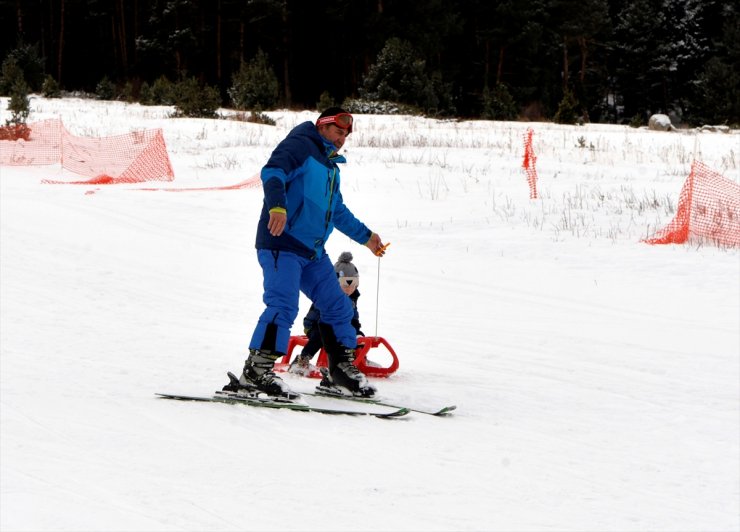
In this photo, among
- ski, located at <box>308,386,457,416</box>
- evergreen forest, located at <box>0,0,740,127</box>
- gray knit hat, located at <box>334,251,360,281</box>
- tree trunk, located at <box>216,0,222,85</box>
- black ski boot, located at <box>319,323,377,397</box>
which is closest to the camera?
ski, located at <box>308,386,457,416</box>

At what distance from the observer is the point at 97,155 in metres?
19.4

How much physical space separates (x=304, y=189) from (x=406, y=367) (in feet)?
7.20

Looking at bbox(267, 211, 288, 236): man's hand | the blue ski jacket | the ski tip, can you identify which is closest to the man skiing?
the blue ski jacket

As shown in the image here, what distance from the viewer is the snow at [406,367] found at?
406 centimetres

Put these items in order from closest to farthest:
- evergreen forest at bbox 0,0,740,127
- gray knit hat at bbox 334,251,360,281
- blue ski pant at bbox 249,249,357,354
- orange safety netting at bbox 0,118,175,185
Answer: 1. blue ski pant at bbox 249,249,357,354
2. gray knit hat at bbox 334,251,360,281
3. orange safety netting at bbox 0,118,175,185
4. evergreen forest at bbox 0,0,740,127

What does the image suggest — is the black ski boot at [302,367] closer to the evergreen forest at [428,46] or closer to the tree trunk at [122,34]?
the evergreen forest at [428,46]

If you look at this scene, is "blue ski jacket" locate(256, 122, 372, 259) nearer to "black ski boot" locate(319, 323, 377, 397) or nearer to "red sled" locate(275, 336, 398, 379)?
"black ski boot" locate(319, 323, 377, 397)

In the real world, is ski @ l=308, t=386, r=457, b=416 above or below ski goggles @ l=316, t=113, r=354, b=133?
below

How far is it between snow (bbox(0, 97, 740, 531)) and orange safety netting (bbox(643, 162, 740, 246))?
308 millimetres

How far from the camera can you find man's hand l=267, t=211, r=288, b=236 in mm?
4953

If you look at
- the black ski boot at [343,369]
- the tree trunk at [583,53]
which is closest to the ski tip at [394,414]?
the black ski boot at [343,369]

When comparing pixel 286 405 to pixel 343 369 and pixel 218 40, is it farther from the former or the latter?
pixel 218 40

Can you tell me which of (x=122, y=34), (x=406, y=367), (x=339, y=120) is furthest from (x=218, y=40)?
(x=339, y=120)

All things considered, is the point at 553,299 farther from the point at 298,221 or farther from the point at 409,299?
the point at 298,221
